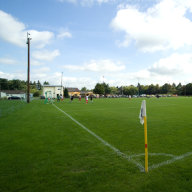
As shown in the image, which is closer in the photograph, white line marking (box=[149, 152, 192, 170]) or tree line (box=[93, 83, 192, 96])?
white line marking (box=[149, 152, 192, 170])

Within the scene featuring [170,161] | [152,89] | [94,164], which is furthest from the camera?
[152,89]

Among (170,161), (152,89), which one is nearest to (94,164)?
(170,161)

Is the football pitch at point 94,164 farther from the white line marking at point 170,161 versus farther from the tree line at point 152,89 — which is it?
the tree line at point 152,89

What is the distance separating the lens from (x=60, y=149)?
5391 millimetres

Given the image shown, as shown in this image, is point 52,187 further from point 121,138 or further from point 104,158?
point 121,138

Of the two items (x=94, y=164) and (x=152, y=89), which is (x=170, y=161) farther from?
(x=152, y=89)

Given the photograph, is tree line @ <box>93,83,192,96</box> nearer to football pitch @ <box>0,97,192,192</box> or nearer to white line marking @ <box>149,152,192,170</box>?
football pitch @ <box>0,97,192,192</box>

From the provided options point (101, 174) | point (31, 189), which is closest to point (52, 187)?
point (31, 189)

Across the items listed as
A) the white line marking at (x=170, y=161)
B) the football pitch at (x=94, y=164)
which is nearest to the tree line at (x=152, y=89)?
the football pitch at (x=94, y=164)

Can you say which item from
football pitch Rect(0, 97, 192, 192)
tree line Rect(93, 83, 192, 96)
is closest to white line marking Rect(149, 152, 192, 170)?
football pitch Rect(0, 97, 192, 192)

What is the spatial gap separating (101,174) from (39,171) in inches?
54.4

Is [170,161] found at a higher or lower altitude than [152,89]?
lower

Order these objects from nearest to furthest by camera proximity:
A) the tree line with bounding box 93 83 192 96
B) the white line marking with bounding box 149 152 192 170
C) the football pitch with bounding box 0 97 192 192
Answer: the football pitch with bounding box 0 97 192 192 < the white line marking with bounding box 149 152 192 170 < the tree line with bounding box 93 83 192 96

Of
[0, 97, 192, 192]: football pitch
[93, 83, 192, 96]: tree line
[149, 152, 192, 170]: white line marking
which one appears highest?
[93, 83, 192, 96]: tree line
